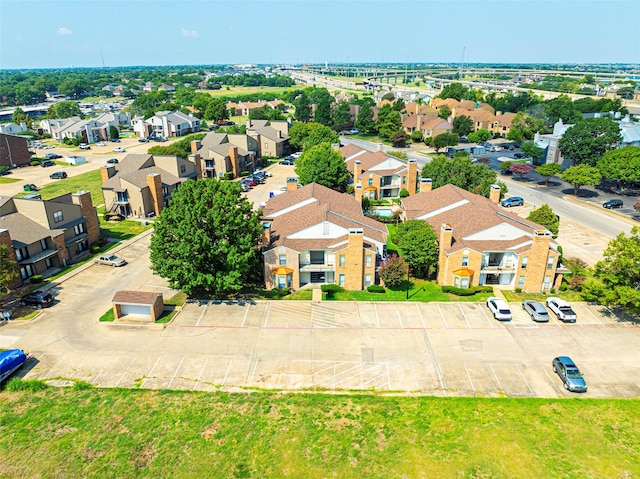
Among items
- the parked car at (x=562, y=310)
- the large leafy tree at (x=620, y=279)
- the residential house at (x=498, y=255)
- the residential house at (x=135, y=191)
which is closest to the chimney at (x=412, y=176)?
the residential house at (x=498, y=255)

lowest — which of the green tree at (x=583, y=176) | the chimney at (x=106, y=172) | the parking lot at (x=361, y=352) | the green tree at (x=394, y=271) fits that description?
the parking lot at (x=361, y=352)

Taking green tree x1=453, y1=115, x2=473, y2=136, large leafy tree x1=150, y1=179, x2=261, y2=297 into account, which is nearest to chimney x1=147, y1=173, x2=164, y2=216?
large leafy tree x1=150, y1=179, x2=261, y2=297

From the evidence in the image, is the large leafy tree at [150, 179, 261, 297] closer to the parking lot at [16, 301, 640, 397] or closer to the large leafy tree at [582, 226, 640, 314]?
the parking lot at [16, 301, 640, 397]

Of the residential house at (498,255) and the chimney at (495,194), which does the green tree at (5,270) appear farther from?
the chimney at (495,194)

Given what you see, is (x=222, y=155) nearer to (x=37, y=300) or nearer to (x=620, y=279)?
(x=37, y=300)

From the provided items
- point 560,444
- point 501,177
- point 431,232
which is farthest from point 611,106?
point 560,444

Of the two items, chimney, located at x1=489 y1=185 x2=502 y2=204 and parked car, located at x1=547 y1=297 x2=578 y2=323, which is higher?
chimney, located at x1=489 y1=185 x2=502 y2=204
